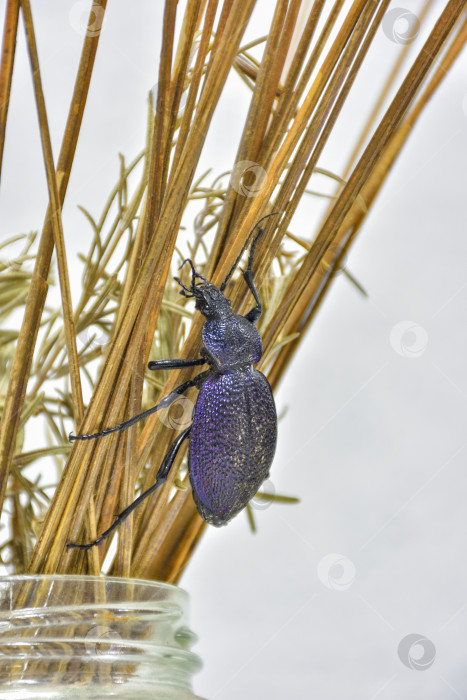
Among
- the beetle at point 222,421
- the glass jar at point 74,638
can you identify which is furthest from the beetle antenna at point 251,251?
the glass jar at point 74,638

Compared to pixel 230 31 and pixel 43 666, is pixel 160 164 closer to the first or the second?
pixel 230 31

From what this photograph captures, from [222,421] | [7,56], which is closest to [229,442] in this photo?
[222,421]

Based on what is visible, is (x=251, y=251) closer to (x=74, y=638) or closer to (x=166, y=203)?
(x=166, y=203)

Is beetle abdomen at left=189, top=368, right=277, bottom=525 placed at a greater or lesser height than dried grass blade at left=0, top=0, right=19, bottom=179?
lesser

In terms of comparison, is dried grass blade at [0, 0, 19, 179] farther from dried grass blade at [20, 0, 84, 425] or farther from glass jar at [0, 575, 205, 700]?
glass jar at [0, 575, 205, 700]

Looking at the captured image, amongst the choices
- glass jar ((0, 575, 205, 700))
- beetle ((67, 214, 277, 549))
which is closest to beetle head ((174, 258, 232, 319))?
beetle ((67, 214, 277, 549))

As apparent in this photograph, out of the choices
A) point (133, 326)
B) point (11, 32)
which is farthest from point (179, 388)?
point (11, 32)

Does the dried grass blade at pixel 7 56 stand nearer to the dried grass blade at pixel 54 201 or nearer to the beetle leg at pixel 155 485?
the dried grass blade at pixel 54 201

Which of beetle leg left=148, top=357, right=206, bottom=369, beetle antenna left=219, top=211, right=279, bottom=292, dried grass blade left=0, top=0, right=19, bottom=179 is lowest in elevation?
beetle leg left=148, top=357, right=206, bottom=369
